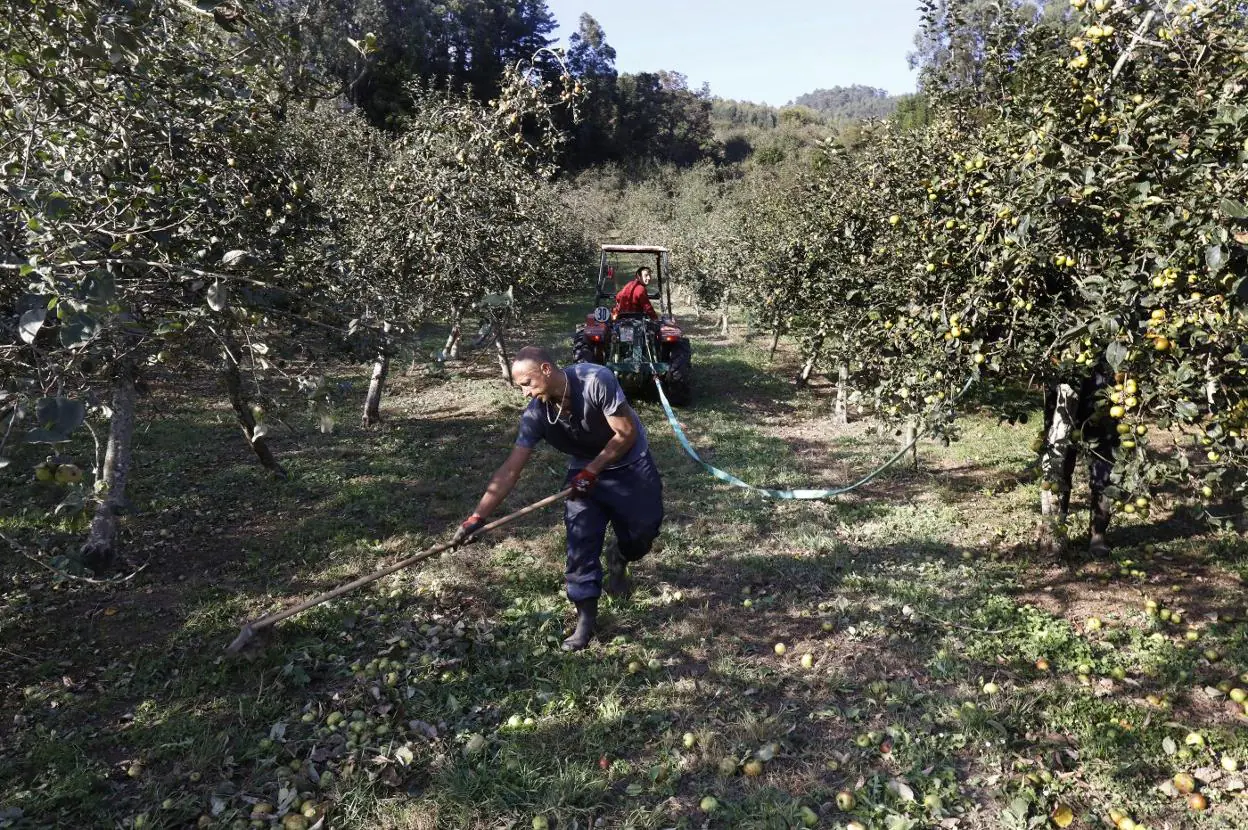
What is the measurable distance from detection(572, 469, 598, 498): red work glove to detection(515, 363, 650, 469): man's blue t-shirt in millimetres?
186

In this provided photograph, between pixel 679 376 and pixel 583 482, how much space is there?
616 centimetres

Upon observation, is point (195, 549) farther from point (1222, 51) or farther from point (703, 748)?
point (1222, 51)

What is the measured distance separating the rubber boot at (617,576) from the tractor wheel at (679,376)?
5331 millimetres

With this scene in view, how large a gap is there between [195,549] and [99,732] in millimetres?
2379

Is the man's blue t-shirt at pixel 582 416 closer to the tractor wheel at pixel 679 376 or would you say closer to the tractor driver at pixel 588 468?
the tractor driver at pixel 588 468

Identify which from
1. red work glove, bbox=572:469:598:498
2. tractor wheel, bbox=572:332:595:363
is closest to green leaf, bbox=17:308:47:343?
red work glove, bbox=572:469:598:498

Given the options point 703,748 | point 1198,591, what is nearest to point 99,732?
point 703,748

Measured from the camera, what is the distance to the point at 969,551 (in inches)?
204

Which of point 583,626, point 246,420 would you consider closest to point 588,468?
point 583,626

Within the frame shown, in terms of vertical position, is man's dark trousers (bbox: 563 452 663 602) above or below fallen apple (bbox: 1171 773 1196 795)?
above

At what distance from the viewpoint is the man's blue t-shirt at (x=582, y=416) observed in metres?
3.83

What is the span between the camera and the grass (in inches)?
116

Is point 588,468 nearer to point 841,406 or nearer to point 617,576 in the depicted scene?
point 617,576

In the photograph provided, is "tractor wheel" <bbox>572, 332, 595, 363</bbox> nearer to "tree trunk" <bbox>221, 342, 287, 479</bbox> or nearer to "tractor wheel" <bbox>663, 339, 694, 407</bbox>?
"tractor wheel" <bbox>663, 339, 694, 407</bbox>
